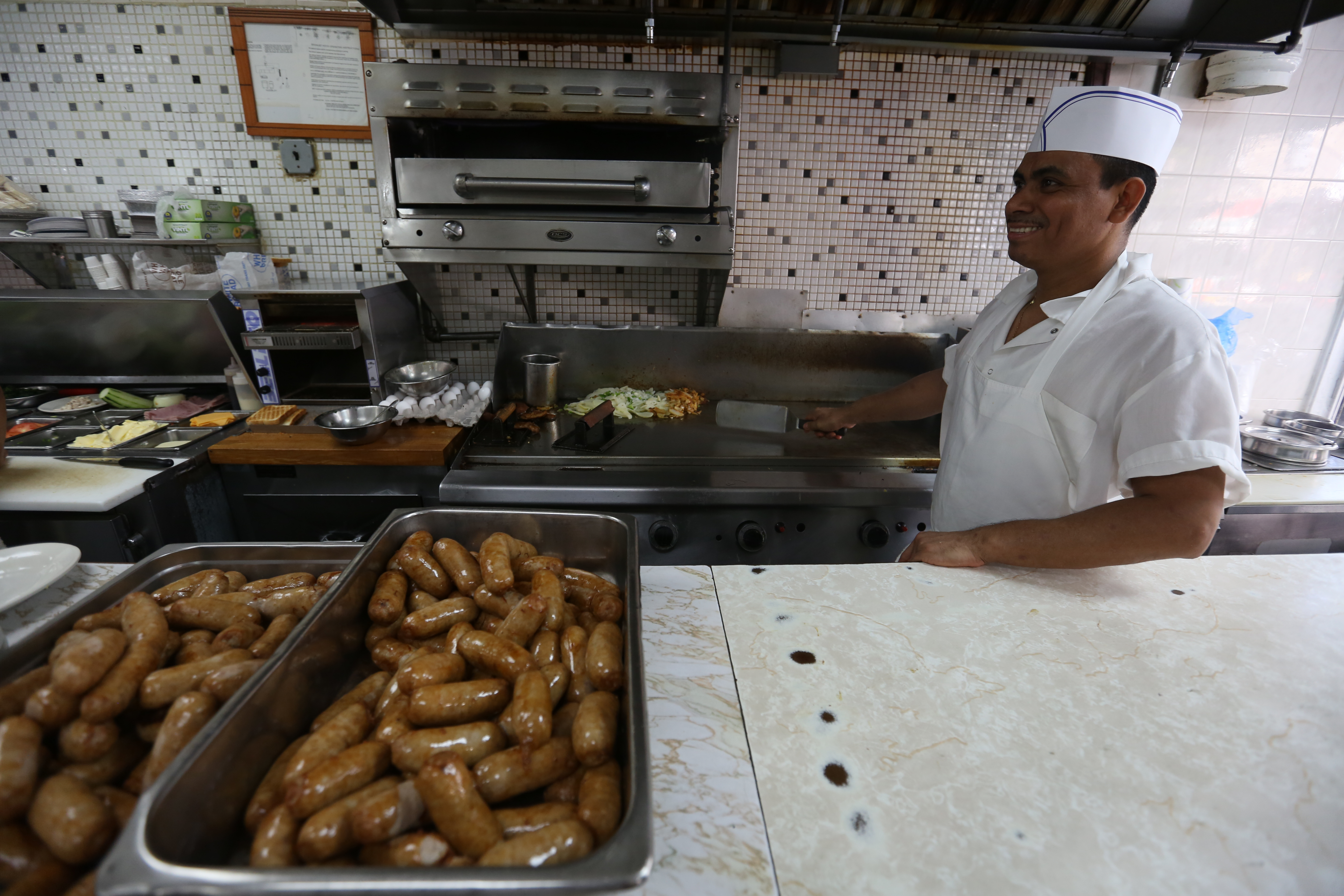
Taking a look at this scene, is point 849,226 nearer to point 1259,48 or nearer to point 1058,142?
point 1058,142

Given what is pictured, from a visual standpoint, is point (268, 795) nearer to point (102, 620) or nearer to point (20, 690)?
point (20, 690)

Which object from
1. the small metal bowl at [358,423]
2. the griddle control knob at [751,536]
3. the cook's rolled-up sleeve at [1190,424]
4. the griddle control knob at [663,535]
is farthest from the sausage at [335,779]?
the small metal bowl at [358,423]

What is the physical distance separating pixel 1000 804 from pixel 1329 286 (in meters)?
4.34

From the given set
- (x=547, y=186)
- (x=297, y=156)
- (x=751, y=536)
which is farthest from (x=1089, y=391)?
(x=297, y=156)

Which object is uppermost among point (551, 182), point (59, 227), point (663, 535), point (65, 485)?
point (551, 182)

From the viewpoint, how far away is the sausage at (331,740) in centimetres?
81

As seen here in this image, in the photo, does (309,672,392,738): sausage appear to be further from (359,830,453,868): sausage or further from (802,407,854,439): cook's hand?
(802,407,854,439): cook's hand

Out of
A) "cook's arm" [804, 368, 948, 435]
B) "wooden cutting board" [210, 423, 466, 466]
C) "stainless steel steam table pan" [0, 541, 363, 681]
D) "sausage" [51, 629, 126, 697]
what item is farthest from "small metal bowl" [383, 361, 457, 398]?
"sausage" [51, 629, 126, 697]

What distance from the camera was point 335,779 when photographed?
784 mm

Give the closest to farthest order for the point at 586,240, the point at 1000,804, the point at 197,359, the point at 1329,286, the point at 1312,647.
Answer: the point at 1000,804, the point at 1312,647, the point at 586,240, the point at 197,359, the point at 1329,286

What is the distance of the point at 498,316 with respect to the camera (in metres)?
3.52

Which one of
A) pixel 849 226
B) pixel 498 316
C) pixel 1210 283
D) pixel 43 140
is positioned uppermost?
pixel 43 140

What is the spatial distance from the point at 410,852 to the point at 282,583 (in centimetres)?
76

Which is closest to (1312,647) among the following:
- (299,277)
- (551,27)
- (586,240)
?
(586,240)
